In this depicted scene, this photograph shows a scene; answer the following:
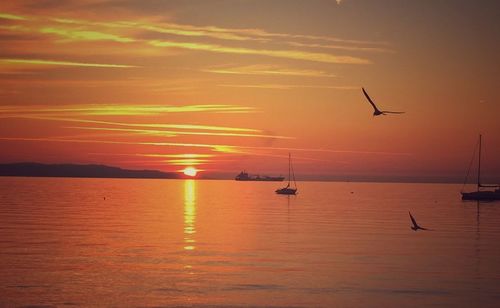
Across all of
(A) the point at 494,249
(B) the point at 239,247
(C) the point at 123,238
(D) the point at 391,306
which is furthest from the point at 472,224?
(D) the point at 391,306

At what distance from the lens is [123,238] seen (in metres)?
57.3

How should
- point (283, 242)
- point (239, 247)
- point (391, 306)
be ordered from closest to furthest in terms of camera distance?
point (391, 306) → point (239, 247) → point (283, 242)

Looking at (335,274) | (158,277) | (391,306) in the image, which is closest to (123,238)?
(158,277)

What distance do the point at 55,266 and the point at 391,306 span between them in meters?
22.1

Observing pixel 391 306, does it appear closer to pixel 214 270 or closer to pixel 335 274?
pixel 335 274

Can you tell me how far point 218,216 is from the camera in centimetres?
9094

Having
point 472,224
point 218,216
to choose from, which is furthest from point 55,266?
point 472,224

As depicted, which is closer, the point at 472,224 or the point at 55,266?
the point at 55,266

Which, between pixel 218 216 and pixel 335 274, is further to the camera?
pixel 218 216

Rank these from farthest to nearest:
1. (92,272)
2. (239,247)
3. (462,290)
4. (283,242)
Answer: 1. (283,242)
2. (239,247)
3. (92,272)
4. (462,290)

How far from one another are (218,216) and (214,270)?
50992mm

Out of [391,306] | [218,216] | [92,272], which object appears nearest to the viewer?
[391,306]

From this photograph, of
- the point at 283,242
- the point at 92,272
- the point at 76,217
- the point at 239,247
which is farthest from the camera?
the point at 76,217

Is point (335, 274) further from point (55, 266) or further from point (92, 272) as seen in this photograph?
point (55, 266)
